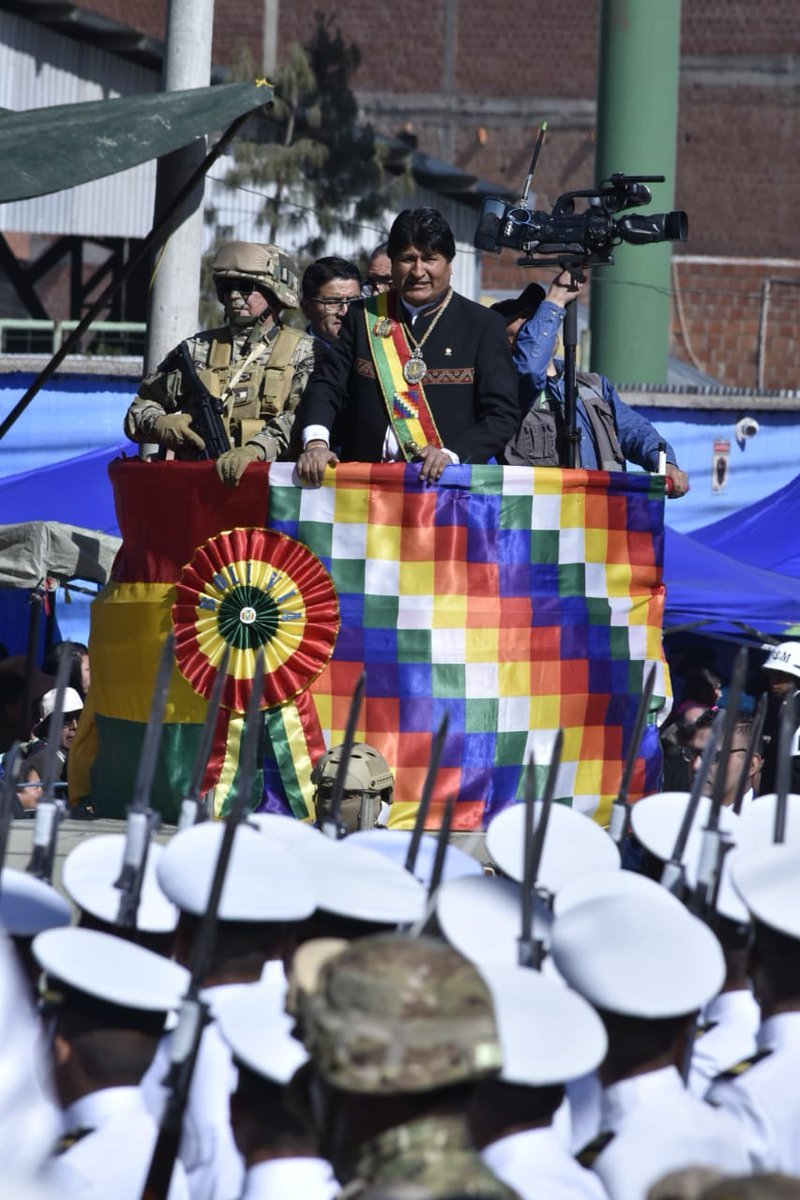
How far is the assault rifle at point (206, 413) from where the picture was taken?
6.05 metres

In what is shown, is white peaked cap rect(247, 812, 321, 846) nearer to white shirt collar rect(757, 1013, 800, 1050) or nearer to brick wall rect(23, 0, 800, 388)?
white shirt collar rect(757, 1013, 800, 1050)

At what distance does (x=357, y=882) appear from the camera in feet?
10.2

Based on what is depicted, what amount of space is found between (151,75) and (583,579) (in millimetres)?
12770

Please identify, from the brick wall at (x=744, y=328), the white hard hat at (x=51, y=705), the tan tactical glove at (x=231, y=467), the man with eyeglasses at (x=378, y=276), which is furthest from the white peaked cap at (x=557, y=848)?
the brick wall at (x=744, y=328)

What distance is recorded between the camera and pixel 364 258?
1691 centimetres

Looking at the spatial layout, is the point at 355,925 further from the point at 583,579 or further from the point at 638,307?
the point at 638,307

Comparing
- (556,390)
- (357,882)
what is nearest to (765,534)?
(556,390)

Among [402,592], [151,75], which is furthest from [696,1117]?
[151,75]

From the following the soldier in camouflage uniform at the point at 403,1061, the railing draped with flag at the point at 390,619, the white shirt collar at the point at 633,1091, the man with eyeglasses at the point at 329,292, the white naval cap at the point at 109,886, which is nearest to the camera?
the soldier in camouflage uniform at the point at 403,1061

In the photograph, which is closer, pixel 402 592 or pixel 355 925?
pixel 355 925

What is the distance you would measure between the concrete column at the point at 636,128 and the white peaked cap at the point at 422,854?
1103 centimetres

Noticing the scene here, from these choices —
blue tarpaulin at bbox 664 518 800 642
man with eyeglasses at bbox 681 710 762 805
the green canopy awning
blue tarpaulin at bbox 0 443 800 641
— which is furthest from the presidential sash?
blue tarpaulin at bbox 664 518 800 642

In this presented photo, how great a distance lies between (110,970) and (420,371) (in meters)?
3.15

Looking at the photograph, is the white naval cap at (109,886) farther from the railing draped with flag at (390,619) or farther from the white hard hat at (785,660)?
the white hard hat at (785,660)
